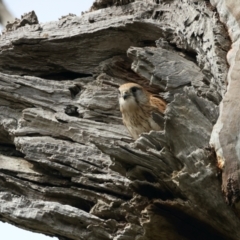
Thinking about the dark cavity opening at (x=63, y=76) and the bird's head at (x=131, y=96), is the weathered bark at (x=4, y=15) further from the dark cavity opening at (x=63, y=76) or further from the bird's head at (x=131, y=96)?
the bird's head at (x=131, y=96)

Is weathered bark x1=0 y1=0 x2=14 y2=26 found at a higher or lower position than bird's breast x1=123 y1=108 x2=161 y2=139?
higher

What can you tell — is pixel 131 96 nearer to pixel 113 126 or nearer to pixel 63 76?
pixel 113 126

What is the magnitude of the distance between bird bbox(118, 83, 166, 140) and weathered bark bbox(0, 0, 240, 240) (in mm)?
127

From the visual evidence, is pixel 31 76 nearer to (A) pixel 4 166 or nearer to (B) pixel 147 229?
(A) pixel 4 166

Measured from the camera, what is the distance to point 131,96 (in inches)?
244

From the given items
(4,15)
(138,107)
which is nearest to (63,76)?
(138,107)

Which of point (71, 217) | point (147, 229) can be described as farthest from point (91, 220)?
point (147, 229)

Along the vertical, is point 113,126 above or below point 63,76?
below

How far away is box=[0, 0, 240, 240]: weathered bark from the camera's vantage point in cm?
494

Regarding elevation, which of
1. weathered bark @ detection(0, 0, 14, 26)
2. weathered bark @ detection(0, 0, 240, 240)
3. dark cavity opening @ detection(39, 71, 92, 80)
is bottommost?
weathered bark @ detection(0, 0, 240, 240)

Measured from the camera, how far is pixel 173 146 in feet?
16.1

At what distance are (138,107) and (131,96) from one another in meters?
0.30

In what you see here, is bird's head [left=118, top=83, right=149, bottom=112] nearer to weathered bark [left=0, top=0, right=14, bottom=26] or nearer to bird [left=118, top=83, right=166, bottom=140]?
bird [left=118, top=83, right=166, bottom=140]

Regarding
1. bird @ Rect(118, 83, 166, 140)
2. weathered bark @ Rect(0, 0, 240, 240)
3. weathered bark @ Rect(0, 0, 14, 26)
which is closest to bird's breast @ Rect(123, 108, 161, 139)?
bird @ Rect(118, 83, 166, 140)
